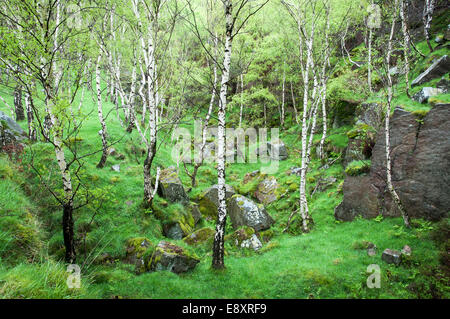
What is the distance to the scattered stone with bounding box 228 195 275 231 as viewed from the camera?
408 inches

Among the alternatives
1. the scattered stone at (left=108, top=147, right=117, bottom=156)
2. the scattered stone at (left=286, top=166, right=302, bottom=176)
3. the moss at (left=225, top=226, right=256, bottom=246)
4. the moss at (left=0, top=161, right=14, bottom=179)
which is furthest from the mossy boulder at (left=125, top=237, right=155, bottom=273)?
the scattered stone at (left=286, top=166, right=302, bottom=176)

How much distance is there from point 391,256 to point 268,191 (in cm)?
761

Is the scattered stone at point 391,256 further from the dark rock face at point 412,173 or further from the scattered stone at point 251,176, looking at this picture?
the scattered stone at point 251,176

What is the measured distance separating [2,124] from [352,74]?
2069 cm

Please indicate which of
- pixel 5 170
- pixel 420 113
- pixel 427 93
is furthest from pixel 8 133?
pixel 427 93

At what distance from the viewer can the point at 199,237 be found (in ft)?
30.8

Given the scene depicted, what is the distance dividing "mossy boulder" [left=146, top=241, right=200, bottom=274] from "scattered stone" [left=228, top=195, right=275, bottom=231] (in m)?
3.78

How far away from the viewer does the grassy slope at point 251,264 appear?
5449mm

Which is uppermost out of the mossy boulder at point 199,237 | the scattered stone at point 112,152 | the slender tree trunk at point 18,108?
the slender tree trunk at point 18,108

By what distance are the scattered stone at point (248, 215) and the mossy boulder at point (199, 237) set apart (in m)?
1.66

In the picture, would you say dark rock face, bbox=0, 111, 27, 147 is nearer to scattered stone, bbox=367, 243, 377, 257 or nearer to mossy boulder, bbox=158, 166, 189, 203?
mossy boulder, bbox=158, 166, 189, 203

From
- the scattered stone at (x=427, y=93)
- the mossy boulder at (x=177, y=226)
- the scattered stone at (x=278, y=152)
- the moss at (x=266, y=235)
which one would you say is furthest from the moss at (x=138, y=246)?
the scattered stone at (x=427, y=93)

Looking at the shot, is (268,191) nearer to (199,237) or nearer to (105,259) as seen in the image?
(199,237)

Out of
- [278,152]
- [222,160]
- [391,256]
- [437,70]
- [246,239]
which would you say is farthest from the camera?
[278,152]
